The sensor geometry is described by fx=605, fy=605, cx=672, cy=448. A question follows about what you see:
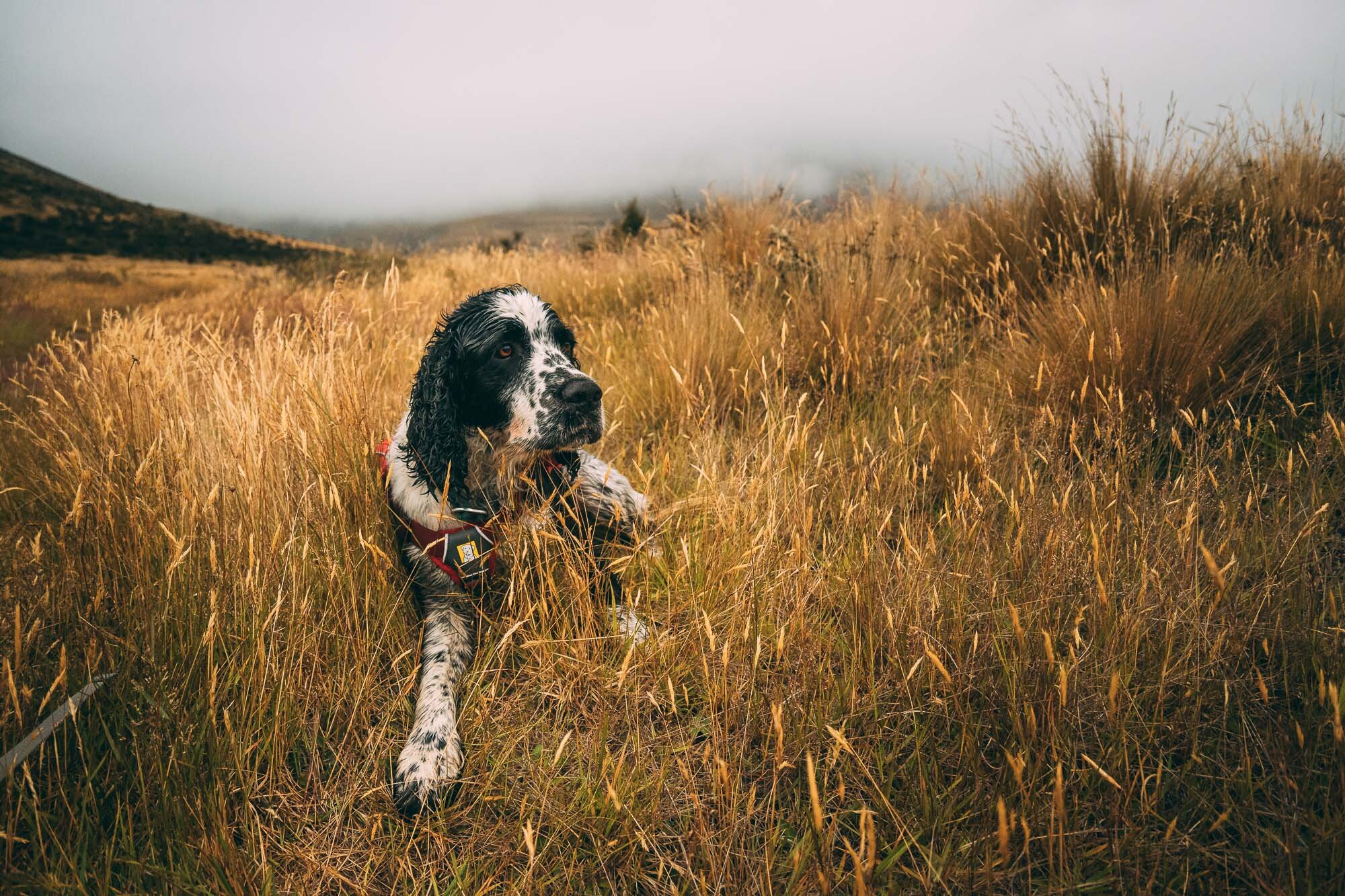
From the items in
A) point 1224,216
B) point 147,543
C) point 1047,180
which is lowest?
point 147,543

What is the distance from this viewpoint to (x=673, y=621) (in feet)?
6.03

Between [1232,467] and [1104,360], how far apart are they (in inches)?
27.1

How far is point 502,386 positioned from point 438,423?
248 mm

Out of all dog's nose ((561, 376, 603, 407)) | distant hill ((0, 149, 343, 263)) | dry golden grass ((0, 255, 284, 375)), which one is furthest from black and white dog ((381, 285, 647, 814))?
distant hill ((0, 149, 343, 263))

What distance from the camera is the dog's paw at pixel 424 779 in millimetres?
1391

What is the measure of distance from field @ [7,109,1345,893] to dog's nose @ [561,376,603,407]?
0.35m

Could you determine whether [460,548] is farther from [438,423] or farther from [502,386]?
[502,386]

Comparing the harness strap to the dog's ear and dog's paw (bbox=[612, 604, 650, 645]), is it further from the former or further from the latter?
dog's paw (bbox=[612, 604, 650, 645])

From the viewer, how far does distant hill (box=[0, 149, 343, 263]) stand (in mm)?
6680

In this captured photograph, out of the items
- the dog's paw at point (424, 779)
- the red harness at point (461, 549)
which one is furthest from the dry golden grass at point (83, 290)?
the dog's paw at point (424, 779)

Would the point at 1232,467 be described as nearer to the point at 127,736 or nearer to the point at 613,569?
the point at 613,569

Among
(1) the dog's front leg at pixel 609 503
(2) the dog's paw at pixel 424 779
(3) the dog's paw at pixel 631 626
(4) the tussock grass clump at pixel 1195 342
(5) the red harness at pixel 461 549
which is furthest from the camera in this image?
(4) the tussock grass clump at pixel 1195 342

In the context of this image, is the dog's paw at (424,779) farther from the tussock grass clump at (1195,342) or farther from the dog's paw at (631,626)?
the tussock grass clump at (1195,342)

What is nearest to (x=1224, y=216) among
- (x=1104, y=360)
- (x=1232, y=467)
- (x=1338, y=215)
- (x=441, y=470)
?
(x=1338, y=215)
